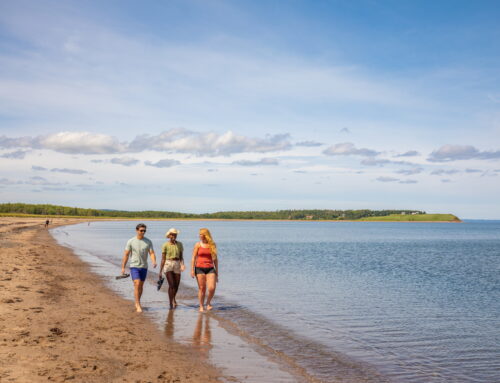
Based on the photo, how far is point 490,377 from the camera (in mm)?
8719

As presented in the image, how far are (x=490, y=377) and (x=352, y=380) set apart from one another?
9.06 ft

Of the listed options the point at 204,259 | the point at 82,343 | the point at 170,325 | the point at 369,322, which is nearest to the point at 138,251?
the point at 204,259

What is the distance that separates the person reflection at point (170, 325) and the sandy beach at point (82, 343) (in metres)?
0.21

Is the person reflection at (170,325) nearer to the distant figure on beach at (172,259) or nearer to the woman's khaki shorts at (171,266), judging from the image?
the distant figure on beach at (172,259)

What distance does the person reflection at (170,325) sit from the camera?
10.7m

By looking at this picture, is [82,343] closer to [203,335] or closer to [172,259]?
[203,335]

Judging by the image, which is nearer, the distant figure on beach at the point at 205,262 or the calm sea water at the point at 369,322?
the calm sea water at the point at 369,322

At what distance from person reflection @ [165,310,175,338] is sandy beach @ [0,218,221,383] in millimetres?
208

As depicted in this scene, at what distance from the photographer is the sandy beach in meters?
7.39

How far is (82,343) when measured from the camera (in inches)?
358

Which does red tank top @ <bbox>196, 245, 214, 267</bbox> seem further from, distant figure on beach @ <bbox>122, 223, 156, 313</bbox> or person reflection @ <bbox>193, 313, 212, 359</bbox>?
person reflection @ <bbox>193, 313, 212, 359</bbox>

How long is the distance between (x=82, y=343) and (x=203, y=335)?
2801 mm

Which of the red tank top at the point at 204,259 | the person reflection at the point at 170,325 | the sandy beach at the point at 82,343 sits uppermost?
the red tank top at the point at 204,259

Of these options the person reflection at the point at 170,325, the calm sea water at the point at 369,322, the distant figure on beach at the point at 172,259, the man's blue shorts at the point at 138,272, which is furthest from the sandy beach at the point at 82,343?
the calm sea water at the point at 369,322
